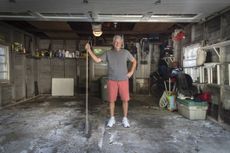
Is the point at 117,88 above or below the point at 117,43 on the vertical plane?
below

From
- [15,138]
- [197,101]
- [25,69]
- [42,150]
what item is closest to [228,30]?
[197,101]

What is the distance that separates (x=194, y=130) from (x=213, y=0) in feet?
7.00

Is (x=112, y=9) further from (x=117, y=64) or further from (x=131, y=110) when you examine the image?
(x=131, y=110)

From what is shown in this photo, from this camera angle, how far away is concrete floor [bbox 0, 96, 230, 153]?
9.02 ft

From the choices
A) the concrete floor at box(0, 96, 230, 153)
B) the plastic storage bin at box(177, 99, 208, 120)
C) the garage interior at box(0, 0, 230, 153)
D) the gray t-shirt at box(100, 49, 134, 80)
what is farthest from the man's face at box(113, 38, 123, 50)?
the plastic storage bin at box(177, 99, 208, 120)

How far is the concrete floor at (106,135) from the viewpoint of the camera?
2748mm

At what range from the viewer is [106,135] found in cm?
326

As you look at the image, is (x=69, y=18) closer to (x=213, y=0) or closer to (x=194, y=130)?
(x=213, y=0)

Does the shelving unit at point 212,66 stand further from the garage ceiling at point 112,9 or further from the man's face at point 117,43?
the man's face at point 117,43

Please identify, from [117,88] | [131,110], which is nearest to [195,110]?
[131,110]

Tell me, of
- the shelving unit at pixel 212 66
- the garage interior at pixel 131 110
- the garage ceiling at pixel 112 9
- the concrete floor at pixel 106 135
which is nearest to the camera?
the concrete floor at pixel 106 135

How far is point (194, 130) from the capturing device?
3510mm

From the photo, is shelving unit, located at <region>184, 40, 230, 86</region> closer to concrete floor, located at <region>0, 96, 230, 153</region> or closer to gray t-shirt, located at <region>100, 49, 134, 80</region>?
concrete floor, located at <region>0, 96, 230, 153</region>

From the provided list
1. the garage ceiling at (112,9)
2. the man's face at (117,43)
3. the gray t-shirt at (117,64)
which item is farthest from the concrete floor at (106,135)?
the garage ceiling at (112,9)
